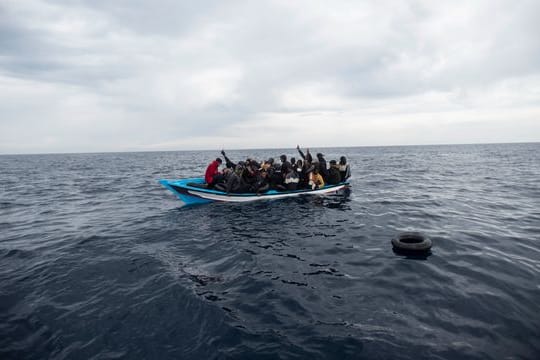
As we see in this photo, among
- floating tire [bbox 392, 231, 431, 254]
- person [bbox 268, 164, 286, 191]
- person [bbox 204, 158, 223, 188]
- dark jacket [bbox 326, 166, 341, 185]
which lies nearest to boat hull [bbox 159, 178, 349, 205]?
person [bbox 268, 164, 286, 191]

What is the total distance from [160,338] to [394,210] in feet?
43.2

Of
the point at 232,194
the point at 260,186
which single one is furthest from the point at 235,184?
the point at 260,186

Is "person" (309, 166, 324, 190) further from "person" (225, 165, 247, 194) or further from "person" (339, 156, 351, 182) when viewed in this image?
"person" (225, 165, 247, 194)

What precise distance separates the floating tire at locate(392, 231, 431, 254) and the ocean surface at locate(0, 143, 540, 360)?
0.33 m

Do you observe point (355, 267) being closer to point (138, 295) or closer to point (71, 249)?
point (138, 295)

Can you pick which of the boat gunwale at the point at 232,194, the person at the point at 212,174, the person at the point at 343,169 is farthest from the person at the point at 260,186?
the person at the point at 343,169

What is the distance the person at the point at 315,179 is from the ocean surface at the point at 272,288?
4234 mm

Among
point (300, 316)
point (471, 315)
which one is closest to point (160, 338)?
point (300, 316)

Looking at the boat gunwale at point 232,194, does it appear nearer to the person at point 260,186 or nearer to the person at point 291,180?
the person at point 260,186

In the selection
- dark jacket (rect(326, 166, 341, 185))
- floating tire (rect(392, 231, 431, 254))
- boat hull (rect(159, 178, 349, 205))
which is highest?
dark jacket (rect(326, 166, 341, 185))

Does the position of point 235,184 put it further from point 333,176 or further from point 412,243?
point 412,243

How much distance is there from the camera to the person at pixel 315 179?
18.3m

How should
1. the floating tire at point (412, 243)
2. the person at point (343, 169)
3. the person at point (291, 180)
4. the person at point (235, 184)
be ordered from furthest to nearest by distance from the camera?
the person at point (343, 169) < the person at point (291, 180) < the person at point (235, 184) < the floating tire at point (412, 243)

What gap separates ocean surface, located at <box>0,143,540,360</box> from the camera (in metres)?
5.18
